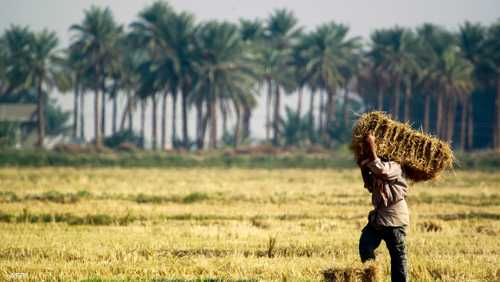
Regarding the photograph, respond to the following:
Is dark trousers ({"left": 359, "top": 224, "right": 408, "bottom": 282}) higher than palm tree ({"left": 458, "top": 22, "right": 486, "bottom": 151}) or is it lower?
lower

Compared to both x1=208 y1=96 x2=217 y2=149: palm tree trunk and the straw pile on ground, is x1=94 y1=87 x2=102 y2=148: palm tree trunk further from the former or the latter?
the straw pile on ground

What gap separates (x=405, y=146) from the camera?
13.6 metres

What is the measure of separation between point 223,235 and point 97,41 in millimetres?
75257

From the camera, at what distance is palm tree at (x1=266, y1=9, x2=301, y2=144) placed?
3883 inches

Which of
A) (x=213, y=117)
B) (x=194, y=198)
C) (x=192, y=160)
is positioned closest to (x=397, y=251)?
(x=194, y=198)

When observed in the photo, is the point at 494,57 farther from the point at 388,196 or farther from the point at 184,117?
the point at 388,196

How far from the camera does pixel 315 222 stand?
81.0ft

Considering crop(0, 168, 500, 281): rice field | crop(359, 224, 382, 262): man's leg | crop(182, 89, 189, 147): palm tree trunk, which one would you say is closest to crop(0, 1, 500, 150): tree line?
crop(182, 89, 189, 147): palm tree trunk

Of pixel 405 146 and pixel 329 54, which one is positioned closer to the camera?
pixel 405 146

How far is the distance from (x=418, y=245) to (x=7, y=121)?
257 feet

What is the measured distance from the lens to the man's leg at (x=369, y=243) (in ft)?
42.4

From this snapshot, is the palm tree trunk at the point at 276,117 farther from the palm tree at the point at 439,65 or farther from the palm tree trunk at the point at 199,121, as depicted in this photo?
the palm tree at the point at 439,65

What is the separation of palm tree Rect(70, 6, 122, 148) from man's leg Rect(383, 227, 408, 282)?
3234 inches

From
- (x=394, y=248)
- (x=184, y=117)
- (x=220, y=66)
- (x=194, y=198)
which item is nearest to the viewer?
(x=394, y=248)
